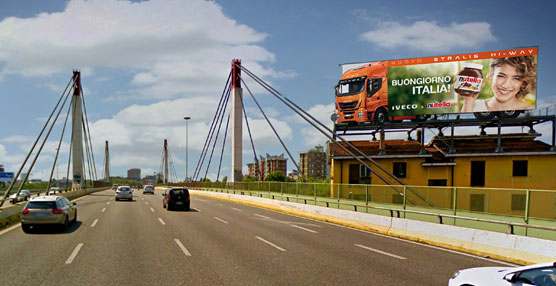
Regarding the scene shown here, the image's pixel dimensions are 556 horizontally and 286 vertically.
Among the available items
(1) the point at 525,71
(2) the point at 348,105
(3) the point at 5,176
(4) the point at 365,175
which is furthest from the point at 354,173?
(3) the point at 5,176

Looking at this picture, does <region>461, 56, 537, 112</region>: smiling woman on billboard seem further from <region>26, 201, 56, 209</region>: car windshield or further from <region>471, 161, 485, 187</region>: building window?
<region>26, 201, 56, 209</region>: car windshield

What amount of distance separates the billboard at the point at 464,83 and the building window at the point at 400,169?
199 inches

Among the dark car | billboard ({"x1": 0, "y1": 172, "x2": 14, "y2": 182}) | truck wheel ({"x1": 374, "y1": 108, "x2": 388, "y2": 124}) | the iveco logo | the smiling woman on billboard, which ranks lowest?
billboard ({"x1": 0, "y1": 172, "x2": 14, "y2": 182})

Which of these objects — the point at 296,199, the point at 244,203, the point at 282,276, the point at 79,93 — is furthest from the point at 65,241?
the point at 79,93

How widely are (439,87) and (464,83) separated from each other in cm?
232

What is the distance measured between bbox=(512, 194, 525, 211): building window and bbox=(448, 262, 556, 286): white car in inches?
262

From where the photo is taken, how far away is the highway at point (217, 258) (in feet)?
28.7

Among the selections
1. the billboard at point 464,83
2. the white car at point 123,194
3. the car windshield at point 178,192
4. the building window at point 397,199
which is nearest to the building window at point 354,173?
the billboard at point 464,83

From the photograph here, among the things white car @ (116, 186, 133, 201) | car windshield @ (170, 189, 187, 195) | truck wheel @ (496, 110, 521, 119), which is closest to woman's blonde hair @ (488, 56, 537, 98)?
truck wheel @ (496, 110, 521, 119)

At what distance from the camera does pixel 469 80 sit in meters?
41.4

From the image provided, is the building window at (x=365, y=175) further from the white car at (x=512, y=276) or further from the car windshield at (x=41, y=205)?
the white car at (x=512, y=276)

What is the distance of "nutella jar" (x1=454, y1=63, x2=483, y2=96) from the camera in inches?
1618

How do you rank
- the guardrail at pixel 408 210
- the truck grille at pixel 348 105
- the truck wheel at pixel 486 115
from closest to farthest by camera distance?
the guardrail at pixel 408 210 → the truck wheel at pixel 486 115 → the truck grille at pixel 348 105

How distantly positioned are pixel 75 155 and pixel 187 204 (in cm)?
4208
